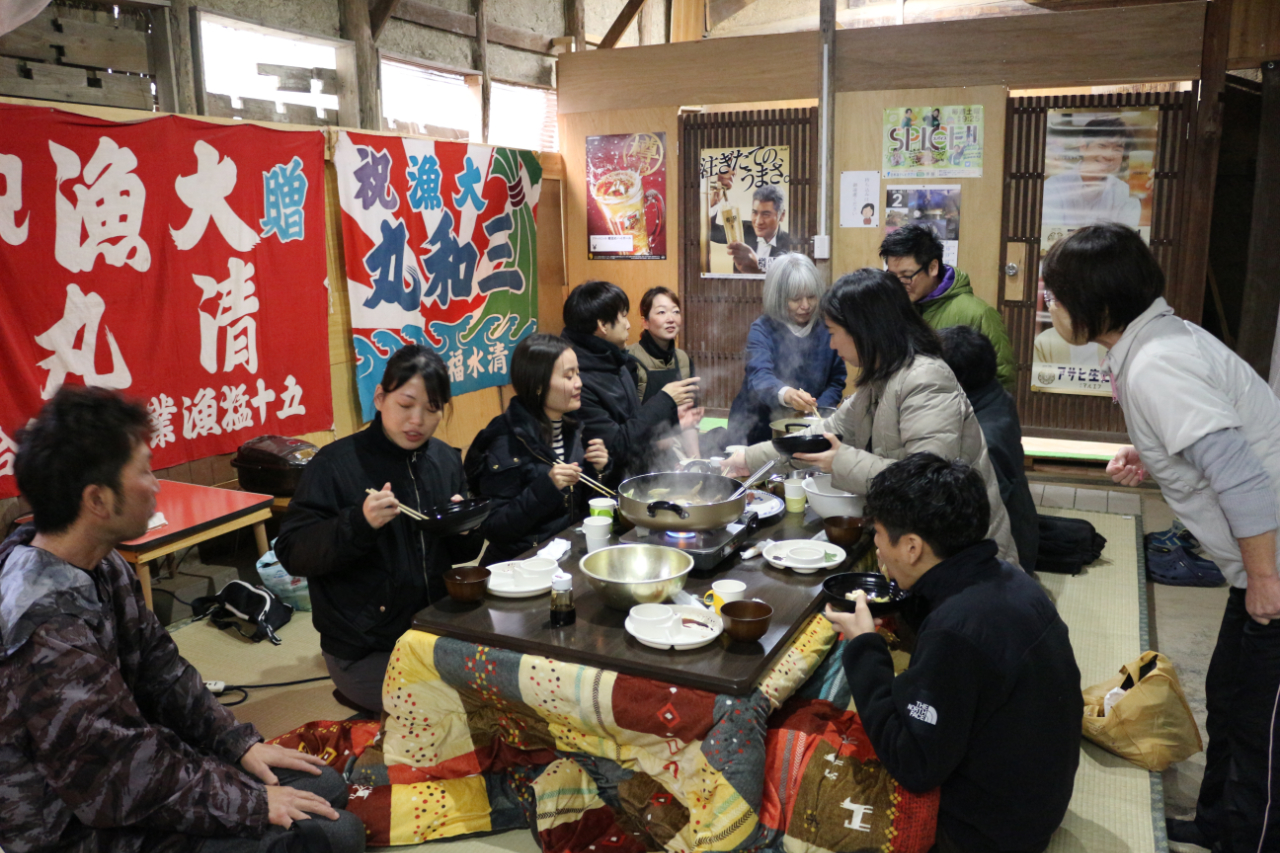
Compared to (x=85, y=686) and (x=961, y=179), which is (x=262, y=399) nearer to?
(x=85, y=686)

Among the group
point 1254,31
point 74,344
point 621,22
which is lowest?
point 74,344

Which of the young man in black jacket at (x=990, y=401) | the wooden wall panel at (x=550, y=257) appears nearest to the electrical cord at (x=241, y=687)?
the young man in black jacket at (x=990, y=401)

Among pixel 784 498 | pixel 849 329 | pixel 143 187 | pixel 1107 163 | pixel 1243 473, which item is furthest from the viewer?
pixel 1107 163

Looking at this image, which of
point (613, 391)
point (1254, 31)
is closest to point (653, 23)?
point (1254, 31)

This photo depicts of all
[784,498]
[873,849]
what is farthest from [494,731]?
[784,498]

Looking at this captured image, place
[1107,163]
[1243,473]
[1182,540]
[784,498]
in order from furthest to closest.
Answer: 1. [1107,163]
2. [1182,540]
3. [784,498]
4. [1243,473]

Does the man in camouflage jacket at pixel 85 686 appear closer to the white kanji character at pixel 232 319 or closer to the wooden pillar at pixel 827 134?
the white kanji character at pixel 232 319

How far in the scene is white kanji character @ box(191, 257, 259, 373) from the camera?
15.3ft

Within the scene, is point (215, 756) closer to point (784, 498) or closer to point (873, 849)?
point (873, 849)

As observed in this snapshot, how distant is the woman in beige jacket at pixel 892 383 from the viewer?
9.30 ft

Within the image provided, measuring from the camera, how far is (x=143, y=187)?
4.32 metres

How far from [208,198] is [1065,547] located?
15.2ft

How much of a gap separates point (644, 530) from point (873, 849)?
3.80ft

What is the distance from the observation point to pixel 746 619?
7.38 feet
